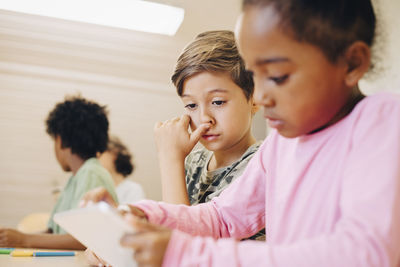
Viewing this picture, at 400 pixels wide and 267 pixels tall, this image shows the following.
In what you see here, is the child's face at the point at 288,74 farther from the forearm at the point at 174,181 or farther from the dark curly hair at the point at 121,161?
the dark curly hair at the point at 121,161

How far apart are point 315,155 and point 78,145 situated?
65.6 inches

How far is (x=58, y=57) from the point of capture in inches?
123

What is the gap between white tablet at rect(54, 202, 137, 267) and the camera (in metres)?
0.38

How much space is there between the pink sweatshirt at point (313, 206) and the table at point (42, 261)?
461 millimetres

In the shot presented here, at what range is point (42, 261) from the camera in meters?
0.98

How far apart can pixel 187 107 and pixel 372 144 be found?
643mm

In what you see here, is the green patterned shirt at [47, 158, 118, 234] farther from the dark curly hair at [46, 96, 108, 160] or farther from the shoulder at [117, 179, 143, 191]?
the shoulder at [117, 179, 143, 191]

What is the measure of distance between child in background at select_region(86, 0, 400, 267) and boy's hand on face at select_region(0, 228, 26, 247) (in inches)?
35.8

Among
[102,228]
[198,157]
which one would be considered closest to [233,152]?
[198,157]

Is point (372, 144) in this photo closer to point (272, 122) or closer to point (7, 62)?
point (272, 122)

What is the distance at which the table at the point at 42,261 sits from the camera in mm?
907

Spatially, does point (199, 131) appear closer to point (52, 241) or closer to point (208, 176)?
point (208, 176)

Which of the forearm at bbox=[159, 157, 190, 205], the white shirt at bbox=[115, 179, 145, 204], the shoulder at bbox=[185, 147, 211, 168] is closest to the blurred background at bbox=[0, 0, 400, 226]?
the white shirt at bbox=[115, 179, 145, 204]

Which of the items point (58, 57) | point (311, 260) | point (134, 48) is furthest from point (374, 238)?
point (58, 57)
